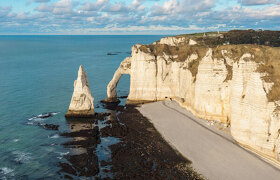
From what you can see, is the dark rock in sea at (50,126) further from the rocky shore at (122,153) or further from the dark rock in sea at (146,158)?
the dark rock in sea at (146,158)

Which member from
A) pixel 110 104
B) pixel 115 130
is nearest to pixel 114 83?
pixel 110 104

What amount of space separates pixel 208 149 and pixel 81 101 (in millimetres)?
23397

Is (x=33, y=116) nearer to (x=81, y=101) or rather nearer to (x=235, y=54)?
(x=81, y=101)

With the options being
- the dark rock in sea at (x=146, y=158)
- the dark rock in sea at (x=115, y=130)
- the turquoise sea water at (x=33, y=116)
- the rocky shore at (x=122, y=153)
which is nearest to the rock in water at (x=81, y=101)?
the rocky shore at (x=122, y=153)

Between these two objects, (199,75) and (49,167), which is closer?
(49,167)

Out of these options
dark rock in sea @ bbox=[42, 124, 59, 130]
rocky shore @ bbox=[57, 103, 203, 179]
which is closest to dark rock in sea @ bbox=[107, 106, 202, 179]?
rocky shore @ bbox=[57, 103, 203, 179]

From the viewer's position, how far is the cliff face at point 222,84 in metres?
26.1

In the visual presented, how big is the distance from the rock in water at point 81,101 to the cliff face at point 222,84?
29.8ft

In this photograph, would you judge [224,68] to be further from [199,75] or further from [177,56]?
[177,56]

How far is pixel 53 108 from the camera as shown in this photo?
4597 centimetres

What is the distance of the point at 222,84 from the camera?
35875 millimetres

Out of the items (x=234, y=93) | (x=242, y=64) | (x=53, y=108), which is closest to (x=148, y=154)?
(x=234, y=93)

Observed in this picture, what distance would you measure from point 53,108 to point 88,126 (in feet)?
38.6

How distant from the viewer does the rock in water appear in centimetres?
4183
